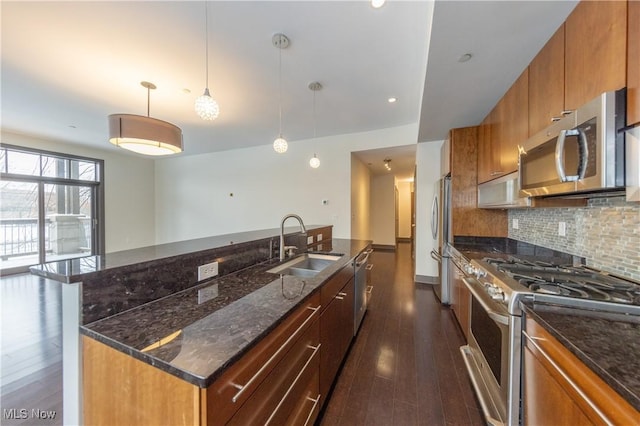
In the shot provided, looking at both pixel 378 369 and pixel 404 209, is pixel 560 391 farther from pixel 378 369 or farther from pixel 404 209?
pixel 404 209

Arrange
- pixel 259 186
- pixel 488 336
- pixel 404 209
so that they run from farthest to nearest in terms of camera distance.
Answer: pixel 404 209
pixel 259 186
pixel 488 336

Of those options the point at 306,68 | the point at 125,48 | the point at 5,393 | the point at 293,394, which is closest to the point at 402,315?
the point at 293,394

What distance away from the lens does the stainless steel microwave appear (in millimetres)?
940

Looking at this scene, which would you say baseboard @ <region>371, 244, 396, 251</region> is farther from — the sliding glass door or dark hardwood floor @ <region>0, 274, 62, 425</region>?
the sliding glass door

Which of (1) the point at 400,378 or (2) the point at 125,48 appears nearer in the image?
(1) the point at 400,378

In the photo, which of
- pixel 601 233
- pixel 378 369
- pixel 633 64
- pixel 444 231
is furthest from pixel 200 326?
pixel 444 231

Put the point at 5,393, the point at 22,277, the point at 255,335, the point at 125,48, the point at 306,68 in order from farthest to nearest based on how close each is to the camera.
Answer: the point at 22,277 < the point at 306,68 < the point at 125,48 < the point at 5,393 < the point at 255,335

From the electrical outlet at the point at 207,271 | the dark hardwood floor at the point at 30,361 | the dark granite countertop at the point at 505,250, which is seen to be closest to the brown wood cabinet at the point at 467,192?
the dark granite countertop at the point at 505,250

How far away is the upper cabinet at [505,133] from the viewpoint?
1.79 metres

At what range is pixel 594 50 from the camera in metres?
1.07

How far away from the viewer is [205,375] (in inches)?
23.8

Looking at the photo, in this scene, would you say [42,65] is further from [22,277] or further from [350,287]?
[22,277]

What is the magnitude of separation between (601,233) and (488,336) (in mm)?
943

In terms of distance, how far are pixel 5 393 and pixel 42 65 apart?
3.15 m
